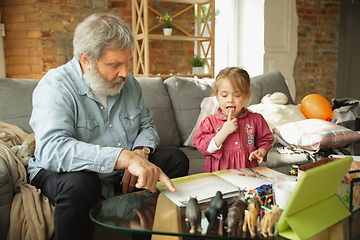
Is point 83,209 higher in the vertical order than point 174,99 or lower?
lower

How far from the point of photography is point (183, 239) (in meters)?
0.84

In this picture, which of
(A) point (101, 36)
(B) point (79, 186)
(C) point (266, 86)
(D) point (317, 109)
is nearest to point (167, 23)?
(C) point (266, 86)

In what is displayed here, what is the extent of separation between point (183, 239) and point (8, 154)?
87 centimetres

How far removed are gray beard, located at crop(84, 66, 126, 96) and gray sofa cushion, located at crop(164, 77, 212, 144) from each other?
84 centimetres

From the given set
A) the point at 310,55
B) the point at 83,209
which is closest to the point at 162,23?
the point at 310,55

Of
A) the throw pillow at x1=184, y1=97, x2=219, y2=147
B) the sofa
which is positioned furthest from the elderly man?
the throw pillow at x1=184, y1=97, x2=219, y2=147

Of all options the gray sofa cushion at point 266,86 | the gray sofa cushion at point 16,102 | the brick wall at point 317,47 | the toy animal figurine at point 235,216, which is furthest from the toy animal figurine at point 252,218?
the brick wall at point 317,47

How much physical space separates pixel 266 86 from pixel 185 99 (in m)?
0.73

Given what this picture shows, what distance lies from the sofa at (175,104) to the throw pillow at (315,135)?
97 millimetres

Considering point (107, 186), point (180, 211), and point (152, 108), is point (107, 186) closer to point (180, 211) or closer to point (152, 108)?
point (180, 211)

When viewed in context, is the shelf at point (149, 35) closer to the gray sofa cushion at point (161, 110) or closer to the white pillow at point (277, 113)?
the gray sofa cushion at point (161, 110)

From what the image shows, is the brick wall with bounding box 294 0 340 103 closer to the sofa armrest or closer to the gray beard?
the gray beard

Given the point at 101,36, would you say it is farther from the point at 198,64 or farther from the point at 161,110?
the point at 198,64

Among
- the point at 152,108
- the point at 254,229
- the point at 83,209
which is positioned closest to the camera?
the point at 254,229
